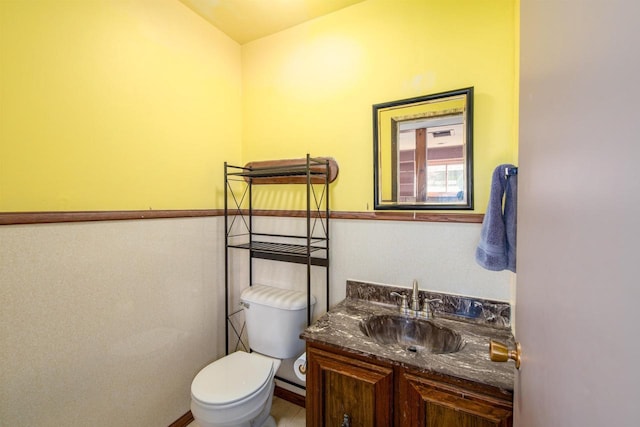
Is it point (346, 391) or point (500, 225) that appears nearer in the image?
point (500, 225)

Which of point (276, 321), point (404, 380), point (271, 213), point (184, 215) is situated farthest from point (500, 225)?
point (184, 215)

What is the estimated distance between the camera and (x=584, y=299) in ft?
1.24

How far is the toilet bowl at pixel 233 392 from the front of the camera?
1.31 m

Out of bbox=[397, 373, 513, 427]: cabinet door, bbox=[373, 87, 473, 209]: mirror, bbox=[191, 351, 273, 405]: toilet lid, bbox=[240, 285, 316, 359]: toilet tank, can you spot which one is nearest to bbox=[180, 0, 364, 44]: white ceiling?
bbox=[373, 87, 473, 209]: mirror

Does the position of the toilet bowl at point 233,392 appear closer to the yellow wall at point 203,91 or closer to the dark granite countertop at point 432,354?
the dark granite countertop at point 432,354

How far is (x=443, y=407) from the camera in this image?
1011 millimetres

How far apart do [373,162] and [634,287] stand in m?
1.41

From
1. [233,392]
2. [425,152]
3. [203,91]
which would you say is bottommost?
[233,392]

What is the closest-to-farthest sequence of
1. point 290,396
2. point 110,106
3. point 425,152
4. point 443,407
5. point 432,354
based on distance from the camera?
1. point 443,407
2. point 432,354
3. point 110,106
4. point 425,152
5. point 290,396

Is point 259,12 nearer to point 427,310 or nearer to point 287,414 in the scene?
point 427,310

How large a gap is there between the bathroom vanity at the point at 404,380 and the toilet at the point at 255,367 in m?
0.32

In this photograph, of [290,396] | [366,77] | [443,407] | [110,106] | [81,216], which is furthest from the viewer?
[290,396]

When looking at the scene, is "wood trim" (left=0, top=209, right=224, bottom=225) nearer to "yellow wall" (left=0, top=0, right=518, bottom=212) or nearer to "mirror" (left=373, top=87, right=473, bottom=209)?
"yellow wall" (left=0, top=0, right=518, bottom=212)

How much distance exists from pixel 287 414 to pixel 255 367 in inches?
21.7
